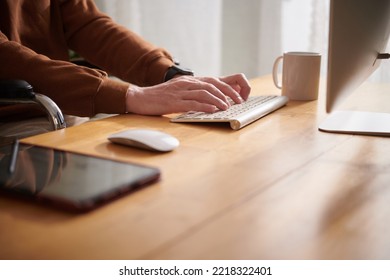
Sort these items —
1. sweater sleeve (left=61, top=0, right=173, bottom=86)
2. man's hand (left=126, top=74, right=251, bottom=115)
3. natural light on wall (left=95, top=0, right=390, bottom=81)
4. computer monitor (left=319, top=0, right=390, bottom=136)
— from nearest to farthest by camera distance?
computer monitor (left=319, top=0, right=390, bottom=136) < man's hand (left=126, top=74, right=251, bottom=115) < sweater sleeve (left=61, top=0, right=173, bottom=86) < natural light on wall (left=95, top=0, right=390, bottom=81)

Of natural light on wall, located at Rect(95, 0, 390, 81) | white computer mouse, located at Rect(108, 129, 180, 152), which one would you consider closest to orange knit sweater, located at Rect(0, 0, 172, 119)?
white computer mouse, located at Rect(108, 129, 180, 152)

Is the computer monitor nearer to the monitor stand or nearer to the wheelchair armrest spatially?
the monitor stand

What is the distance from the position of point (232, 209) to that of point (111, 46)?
1111 mm

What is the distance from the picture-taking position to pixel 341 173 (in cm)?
80

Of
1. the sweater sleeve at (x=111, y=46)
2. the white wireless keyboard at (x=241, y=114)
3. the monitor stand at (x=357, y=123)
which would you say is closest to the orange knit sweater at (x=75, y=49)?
the sweater sleeve at (x=111, y=46)

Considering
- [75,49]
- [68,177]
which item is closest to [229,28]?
[75,49]

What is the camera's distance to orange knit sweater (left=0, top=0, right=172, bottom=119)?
47.9 inches

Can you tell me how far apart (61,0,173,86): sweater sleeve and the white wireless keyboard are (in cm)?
34

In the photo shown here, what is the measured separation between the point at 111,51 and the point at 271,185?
104 cm

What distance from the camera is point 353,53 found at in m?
0.91

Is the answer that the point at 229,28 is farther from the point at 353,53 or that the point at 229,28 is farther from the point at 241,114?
the point at 353,53

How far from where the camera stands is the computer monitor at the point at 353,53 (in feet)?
2.70

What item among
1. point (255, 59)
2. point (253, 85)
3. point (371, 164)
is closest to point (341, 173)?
point (371, 164)

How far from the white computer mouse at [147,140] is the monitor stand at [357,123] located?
35 cm
